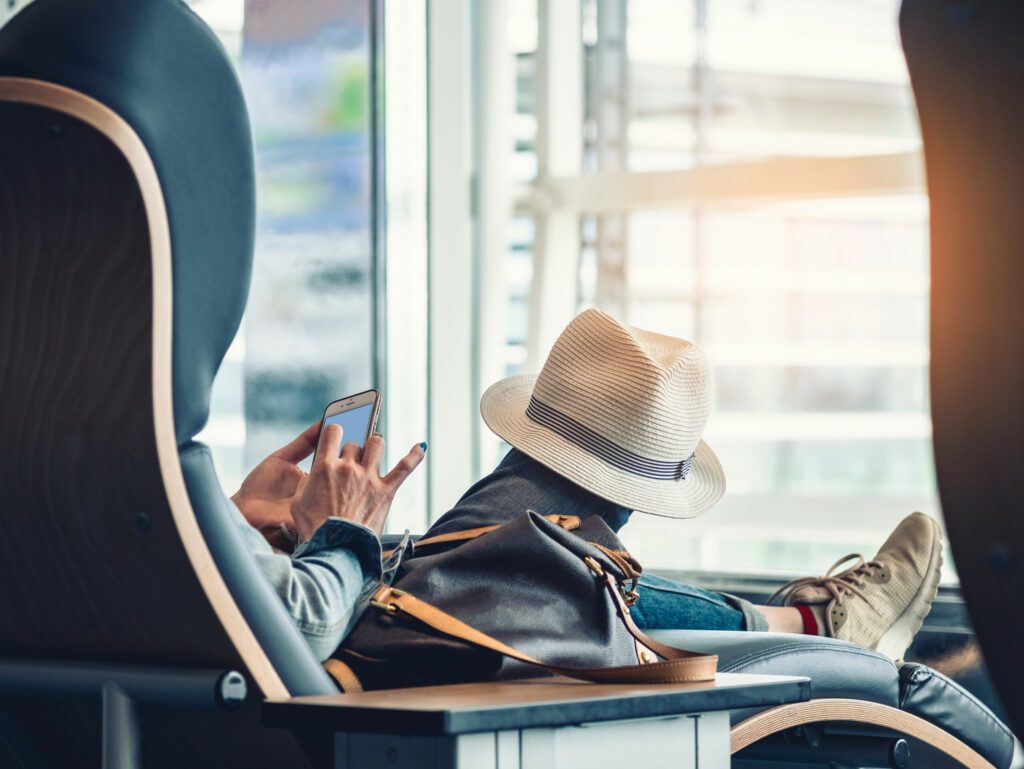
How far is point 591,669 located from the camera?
4.10ft

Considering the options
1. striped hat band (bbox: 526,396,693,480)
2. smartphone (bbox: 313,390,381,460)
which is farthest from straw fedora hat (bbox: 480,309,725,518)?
smartphone (bbox: 313,390,381,460)

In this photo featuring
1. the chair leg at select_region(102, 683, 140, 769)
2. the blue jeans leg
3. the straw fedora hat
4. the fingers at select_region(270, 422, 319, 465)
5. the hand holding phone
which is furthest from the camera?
the blue jeans leg

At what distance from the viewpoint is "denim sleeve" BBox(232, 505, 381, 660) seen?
1.26 m

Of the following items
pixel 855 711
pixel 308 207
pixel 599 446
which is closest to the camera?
pixel 855 711

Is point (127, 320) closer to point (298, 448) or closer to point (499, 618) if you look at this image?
point (499, 618)

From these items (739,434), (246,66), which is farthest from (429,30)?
(739,434)

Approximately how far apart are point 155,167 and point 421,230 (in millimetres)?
3807

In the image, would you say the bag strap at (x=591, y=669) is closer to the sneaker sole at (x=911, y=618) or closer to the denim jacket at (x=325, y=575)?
the denim jacket at (x=325, y=575)

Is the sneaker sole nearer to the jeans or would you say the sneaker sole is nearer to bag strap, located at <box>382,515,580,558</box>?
the jeans

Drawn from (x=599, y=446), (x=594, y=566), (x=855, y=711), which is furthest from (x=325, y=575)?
(x=855, y=711)

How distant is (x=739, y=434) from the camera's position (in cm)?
501

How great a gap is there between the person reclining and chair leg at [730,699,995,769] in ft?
0.94

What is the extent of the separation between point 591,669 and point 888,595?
1170 millimetres

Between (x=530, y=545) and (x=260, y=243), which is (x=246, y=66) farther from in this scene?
(x=530, y=545)
